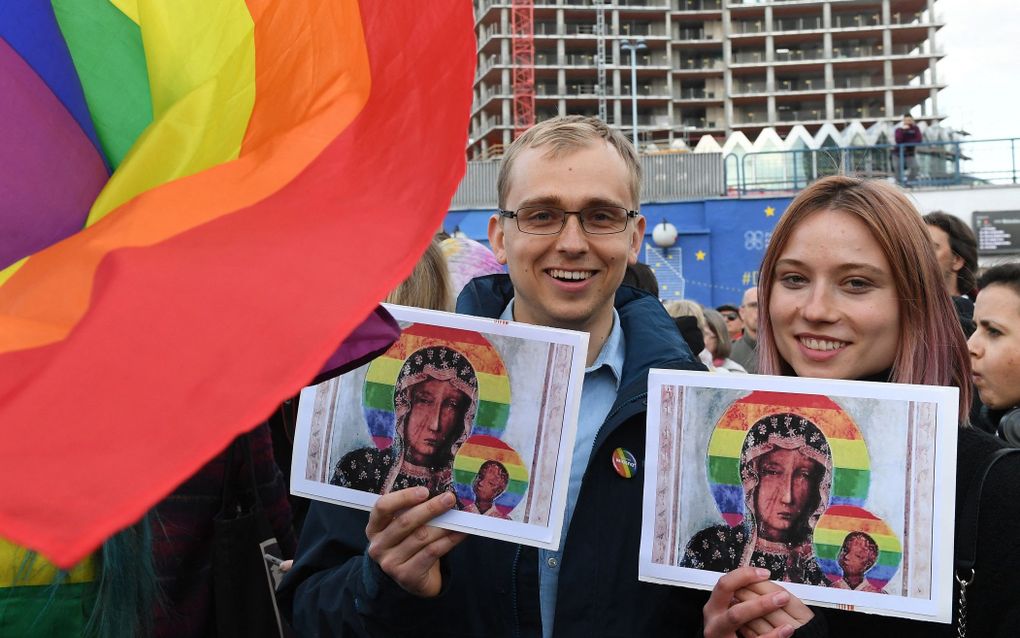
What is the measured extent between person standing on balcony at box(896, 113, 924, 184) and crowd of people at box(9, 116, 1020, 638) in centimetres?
1666

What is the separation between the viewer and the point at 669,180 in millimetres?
19359

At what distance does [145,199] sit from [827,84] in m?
75.0

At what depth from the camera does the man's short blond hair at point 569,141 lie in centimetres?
192

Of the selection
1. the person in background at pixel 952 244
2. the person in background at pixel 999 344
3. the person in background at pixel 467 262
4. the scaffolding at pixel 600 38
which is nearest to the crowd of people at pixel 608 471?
the person in background at pixel 467 262

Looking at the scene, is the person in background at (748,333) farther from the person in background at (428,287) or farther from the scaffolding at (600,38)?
the scaffolding at (600,38)

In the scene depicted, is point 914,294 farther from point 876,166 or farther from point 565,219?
point 876,166

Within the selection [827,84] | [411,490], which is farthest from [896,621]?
[827,84]

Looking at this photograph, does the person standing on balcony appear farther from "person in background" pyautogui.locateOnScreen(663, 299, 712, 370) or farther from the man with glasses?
the man with glasses

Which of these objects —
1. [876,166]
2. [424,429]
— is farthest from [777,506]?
[876,166]

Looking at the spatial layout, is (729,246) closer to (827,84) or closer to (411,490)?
(411,490)

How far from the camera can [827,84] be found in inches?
2744

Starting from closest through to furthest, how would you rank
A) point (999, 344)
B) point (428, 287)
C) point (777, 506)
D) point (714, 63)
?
point (777, 506)
point (428, 287)
point (999, 344)
point (714, 63)

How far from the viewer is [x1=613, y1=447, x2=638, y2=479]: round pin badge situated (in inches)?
67.1

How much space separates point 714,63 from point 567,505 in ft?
251
